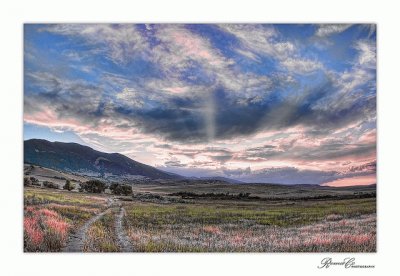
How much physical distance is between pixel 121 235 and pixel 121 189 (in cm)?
165

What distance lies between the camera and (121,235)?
1504 cm

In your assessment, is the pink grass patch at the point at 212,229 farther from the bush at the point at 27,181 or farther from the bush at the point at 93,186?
the bush at the point at 27,181

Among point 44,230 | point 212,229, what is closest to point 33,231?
point 44,230

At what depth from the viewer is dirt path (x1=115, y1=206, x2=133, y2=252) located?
1475 centimetres

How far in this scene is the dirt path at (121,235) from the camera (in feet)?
48.4

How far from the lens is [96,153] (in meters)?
15.6

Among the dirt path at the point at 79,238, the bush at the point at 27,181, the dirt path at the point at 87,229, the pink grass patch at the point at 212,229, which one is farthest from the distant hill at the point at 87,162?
the pink grass patch at the point at 212,229

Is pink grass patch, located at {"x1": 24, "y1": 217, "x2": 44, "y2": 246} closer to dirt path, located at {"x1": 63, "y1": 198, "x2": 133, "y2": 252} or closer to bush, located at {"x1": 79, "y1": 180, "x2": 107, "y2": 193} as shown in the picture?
dirt path, located at {"x1": 63, "y1": 198, "x2": 133, "y2": 252}

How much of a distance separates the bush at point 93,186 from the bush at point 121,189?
305mm

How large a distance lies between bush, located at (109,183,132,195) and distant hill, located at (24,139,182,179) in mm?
424

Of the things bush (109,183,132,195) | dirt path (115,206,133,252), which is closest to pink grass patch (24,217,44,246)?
dirt path (115,206,133,252)
